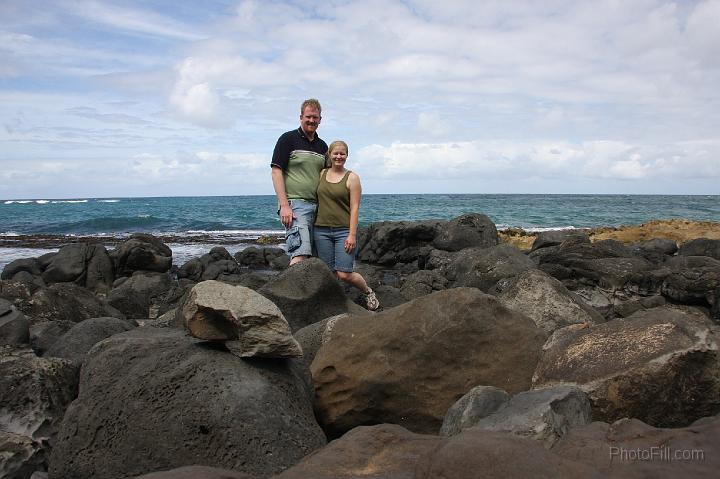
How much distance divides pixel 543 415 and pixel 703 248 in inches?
539

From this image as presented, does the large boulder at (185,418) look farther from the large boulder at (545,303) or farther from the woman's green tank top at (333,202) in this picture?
the woman's green tank top at (333,202)

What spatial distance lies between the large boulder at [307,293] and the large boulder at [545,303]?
68.0 inches

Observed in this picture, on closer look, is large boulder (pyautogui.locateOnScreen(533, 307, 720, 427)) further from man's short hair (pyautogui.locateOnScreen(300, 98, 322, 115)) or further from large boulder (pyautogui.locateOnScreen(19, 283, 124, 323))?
large boulder (pyautogui.locateOnScreen(19, 283, 124, 323))

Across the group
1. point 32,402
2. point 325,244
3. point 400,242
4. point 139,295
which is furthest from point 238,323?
point 400,242

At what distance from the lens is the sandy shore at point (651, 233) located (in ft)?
66.7

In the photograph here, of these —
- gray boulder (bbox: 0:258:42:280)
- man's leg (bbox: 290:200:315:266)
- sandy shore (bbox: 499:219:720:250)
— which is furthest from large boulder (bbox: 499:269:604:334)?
sandy shore (bbox: 499:219:720:250)

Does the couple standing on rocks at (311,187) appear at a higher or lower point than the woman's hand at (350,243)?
higher

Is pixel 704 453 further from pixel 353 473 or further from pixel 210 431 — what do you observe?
pixel 210 431

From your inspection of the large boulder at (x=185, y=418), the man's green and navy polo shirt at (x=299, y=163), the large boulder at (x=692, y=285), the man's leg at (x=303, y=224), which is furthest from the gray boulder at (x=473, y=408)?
the large boulder at (x=692, y=285)

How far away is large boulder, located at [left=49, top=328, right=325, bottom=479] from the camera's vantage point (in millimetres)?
3256

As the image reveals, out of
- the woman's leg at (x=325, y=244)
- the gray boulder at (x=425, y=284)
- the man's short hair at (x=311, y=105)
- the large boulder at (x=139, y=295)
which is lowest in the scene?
the large boulder at (x=139, y=295)

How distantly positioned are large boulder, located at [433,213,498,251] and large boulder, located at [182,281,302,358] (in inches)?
481

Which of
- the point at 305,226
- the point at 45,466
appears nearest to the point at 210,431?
the point at 45,466

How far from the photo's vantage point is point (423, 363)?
165 inches
